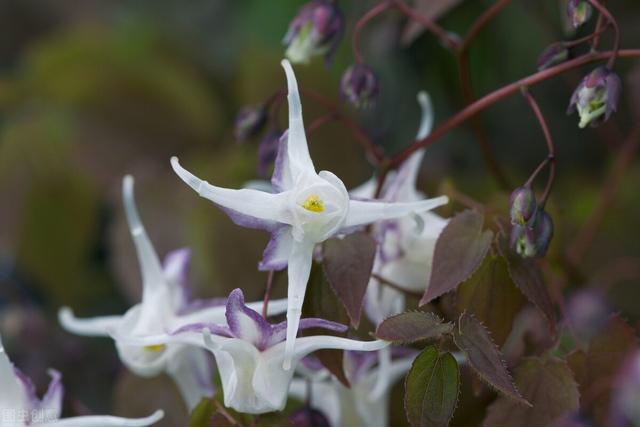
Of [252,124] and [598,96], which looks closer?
[598,96]

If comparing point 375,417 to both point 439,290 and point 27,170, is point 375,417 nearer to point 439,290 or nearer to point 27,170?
point 439,290

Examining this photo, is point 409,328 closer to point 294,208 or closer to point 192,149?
point 294,208

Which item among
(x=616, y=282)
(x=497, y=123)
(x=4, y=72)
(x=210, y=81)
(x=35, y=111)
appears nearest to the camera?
(x=616, y=282)

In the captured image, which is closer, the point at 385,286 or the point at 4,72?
the point at 385,286

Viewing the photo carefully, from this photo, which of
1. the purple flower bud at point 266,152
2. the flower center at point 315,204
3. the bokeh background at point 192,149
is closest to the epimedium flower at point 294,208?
the flower center at point 315,204

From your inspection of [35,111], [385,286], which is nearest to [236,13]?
[35,111]

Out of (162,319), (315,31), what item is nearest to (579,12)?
(315,31)
